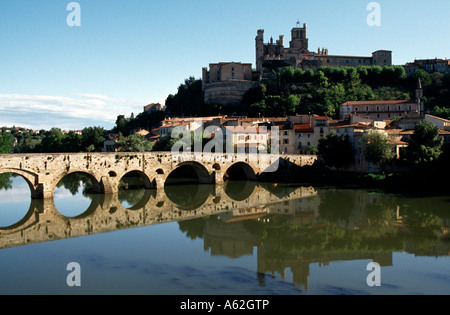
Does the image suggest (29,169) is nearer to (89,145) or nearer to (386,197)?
(386,197)

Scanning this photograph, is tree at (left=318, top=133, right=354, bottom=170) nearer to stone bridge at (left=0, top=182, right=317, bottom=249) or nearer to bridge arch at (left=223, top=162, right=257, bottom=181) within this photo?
stone bridge at (left=0, top=182, right=317, bottom=249)

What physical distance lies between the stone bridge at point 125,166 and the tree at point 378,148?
941 centimetres

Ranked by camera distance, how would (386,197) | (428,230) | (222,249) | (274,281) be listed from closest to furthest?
(274,281) → (222,249) → (428,230) → (386,197)

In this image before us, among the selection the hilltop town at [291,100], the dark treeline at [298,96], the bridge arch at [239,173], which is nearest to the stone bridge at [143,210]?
the bridge arch at [239,173]

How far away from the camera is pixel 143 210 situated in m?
28.1

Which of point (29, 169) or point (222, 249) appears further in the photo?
point (29, 169)

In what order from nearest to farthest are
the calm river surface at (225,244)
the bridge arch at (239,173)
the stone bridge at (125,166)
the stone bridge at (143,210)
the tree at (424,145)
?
the calm river surface at (225,244) → the stone bridge at (143,210) → the stone bridge at (125,166) → the tree at (424,145) → the bridge arch at (239,173)

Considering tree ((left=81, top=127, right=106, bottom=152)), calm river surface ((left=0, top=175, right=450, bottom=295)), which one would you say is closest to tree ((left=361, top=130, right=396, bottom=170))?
calm river surface ((left=0, top=175, right=450, bottom=295))

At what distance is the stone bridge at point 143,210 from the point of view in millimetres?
21609

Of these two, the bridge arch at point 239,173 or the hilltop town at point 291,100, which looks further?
the hilltop town at point 291,100

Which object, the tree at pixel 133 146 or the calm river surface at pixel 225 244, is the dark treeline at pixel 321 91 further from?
the calm river surface at pixel 225 244

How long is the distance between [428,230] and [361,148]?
2204 cm
